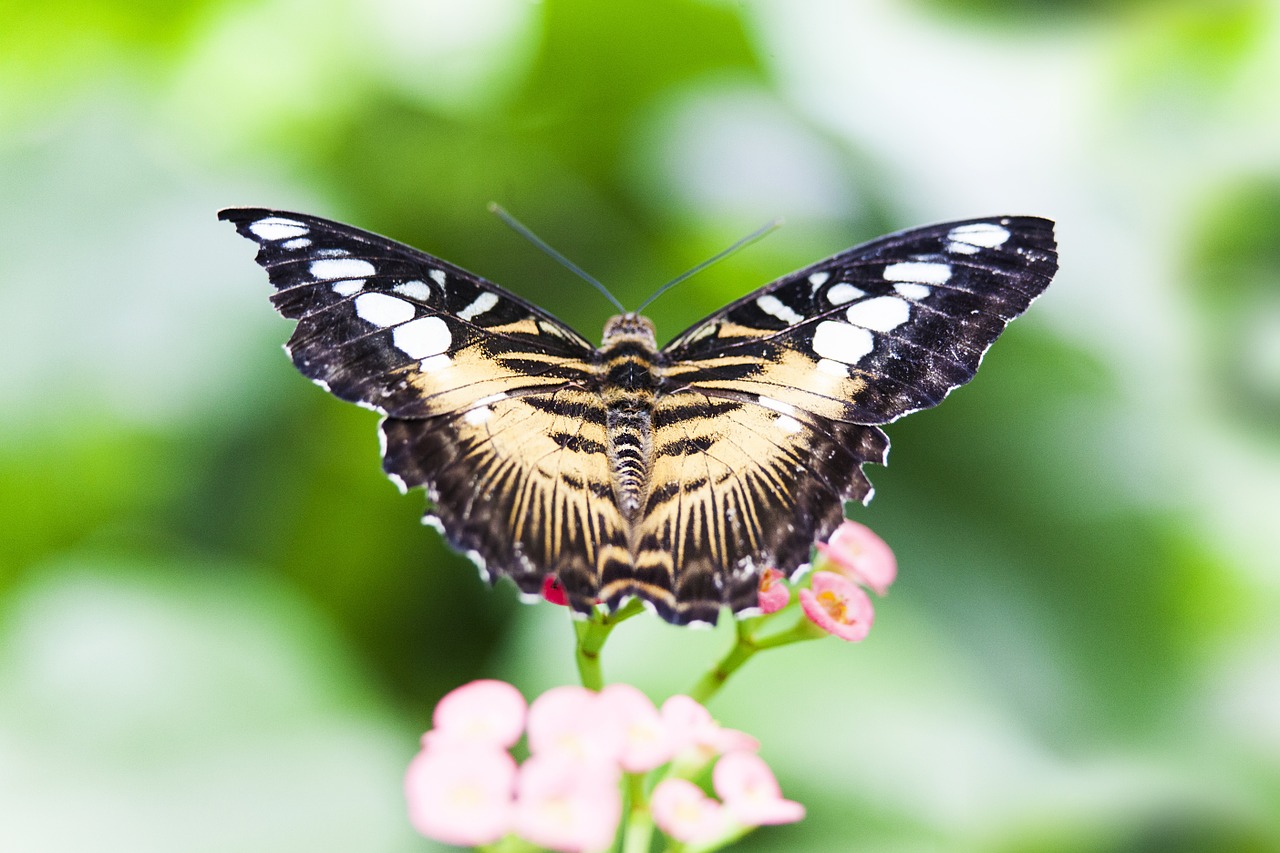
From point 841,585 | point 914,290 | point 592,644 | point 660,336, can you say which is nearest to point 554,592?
point 592,644

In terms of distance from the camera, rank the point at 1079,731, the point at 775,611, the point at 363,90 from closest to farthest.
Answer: the point at 775,611 < the point at 1079,731 < the point at 363,90

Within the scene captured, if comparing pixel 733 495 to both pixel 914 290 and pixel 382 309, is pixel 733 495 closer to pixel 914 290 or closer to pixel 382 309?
pixel 914 290

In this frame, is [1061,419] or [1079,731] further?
[1061,419]

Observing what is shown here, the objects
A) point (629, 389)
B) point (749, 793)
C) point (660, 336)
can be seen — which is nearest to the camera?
point (749, 793)

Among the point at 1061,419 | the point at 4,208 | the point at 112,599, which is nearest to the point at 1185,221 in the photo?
the point at 1061,419

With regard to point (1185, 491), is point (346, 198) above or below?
above

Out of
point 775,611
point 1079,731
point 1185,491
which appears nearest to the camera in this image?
point 775,611

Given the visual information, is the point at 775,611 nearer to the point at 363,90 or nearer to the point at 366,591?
the point at 366,591

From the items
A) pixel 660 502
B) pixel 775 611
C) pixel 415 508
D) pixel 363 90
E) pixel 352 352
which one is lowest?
pixel 775 611
